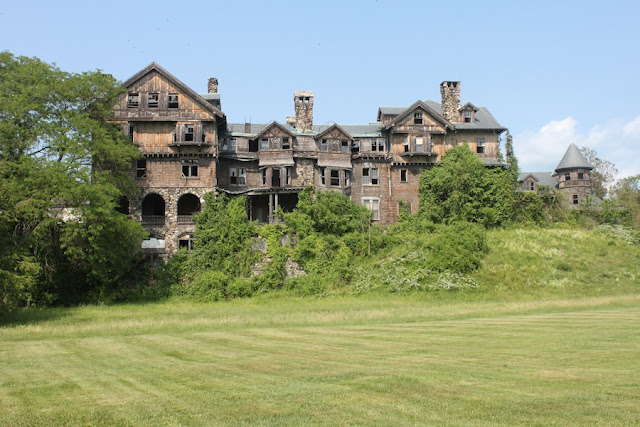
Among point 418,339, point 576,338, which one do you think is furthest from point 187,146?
point 576,338

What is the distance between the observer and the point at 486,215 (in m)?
51.8

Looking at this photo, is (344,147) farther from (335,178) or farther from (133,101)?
(133,101)

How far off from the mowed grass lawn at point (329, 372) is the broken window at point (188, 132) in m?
24.5

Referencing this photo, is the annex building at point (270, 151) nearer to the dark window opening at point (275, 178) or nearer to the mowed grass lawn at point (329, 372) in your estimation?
the dark window opening at point (275, 178)

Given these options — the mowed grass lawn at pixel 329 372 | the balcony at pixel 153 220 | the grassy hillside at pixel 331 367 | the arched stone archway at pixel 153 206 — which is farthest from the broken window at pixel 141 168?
the mowed grass lawn at pixel 329 372

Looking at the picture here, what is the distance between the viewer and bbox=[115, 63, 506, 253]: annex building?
162 feet

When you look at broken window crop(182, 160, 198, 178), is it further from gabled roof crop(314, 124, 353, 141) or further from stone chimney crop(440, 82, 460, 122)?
stone chimney crop(440, 82, 460, 122)

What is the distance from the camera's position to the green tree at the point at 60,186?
115ft

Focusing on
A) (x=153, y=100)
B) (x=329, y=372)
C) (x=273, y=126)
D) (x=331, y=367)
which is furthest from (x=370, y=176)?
(x=329, y=372)

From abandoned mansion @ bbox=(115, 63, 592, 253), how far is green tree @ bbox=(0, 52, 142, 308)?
3.37 meters

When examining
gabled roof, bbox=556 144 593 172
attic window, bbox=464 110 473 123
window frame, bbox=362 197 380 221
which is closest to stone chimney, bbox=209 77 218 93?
window frame, bbox=362 197 380 221

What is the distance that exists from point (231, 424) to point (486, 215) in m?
44.6

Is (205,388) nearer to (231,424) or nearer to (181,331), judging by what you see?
(231,424)

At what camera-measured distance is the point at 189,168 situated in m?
49.7
